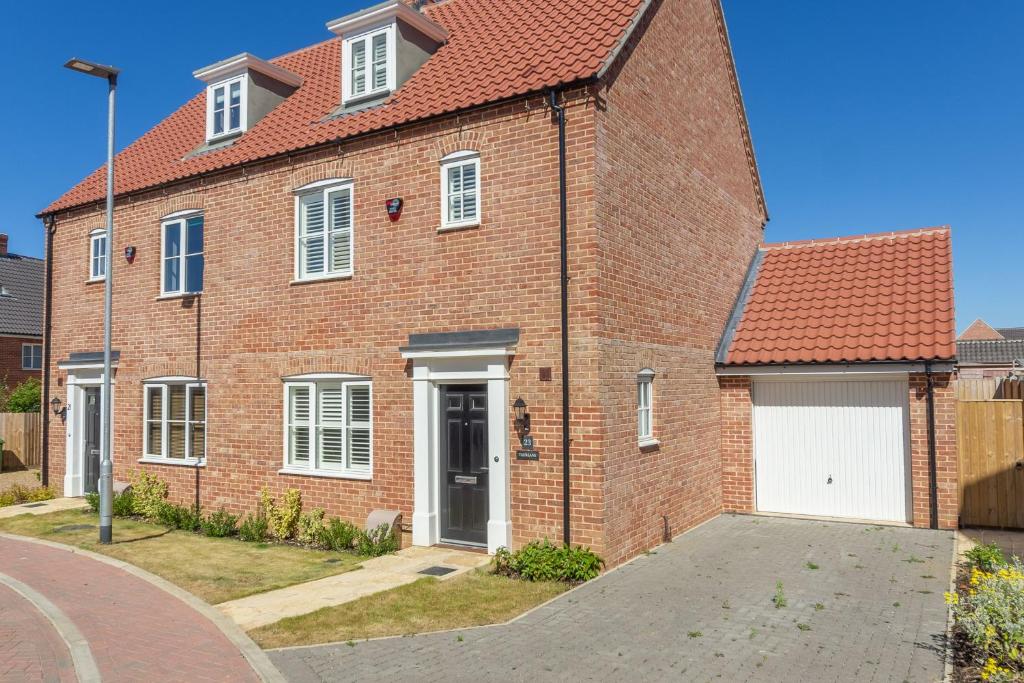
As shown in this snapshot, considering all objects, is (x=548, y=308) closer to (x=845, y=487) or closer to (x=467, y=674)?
(x=467, y=674)

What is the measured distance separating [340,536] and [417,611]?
3.81 metres

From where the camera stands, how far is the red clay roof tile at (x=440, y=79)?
36.3 ft

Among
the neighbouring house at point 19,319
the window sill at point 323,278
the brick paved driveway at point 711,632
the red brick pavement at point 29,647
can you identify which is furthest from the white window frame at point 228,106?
the neighbouring house at point 19,319

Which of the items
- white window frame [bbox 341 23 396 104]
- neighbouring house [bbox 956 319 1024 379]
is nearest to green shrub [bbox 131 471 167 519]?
white window frame [bbox 341 23 396 104]

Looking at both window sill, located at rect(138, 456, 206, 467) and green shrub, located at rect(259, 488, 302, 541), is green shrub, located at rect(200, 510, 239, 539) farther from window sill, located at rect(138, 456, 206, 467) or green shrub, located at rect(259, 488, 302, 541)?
window sill, located at rect(138, 456, 206, 467)

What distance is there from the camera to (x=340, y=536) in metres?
11.7

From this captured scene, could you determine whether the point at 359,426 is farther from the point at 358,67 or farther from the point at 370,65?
the point at 358,67

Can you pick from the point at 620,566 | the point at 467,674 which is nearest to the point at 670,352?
the point at 620,566

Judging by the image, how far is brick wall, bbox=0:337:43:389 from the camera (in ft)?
103

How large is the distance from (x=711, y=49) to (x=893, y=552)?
1008 centimetres

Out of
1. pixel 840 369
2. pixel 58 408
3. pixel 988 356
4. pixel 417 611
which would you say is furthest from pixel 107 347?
pixel 988 356

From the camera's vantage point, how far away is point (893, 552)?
1095 centimetres

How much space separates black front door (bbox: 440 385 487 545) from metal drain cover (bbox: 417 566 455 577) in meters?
0.99

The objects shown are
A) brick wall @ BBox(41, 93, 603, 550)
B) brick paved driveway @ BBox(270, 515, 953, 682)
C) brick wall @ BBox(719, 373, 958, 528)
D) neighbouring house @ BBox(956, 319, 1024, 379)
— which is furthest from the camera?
neighbouring house @ BBox(956, 319, 1024, 379)
